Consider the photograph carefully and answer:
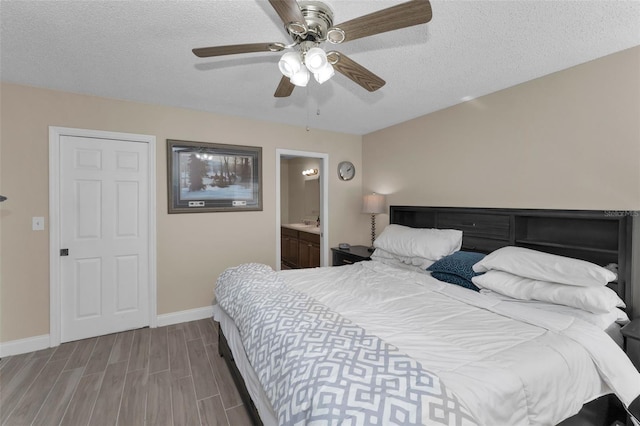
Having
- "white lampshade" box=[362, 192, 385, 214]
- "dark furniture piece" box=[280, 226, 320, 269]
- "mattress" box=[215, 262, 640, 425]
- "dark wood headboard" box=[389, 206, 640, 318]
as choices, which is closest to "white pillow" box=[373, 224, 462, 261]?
"dark wood headboard" box=[389, 206, 640, 318]

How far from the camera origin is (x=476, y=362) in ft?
4.14

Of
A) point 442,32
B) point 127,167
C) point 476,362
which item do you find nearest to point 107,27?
point 127,167

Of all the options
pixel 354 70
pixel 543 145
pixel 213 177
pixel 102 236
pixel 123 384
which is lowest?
pixel 123 384

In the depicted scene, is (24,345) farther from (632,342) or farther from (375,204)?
(632,342)

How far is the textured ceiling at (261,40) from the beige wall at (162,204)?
22 cm

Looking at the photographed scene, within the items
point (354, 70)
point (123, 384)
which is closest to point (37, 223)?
point (123, 384)

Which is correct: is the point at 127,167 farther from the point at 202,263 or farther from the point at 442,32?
the point at 442,32

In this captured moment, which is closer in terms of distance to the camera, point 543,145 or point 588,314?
point 588,314

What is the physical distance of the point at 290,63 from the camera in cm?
139

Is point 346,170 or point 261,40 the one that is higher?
point 261,40

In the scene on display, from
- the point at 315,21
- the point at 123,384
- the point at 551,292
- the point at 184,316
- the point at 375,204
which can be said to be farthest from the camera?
the point at 375,204

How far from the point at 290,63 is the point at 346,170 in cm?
311

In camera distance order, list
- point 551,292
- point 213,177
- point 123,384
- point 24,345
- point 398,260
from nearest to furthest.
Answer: point 551,292, point 123,384, point 24,345, point 398,260, point 213,177

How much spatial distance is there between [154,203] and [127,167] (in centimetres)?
47
